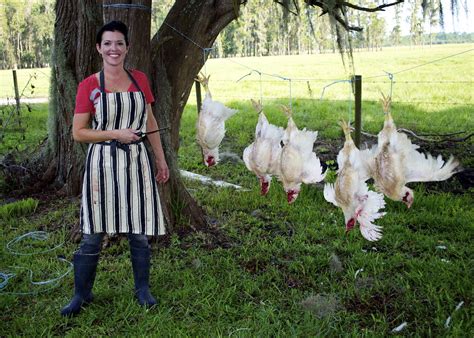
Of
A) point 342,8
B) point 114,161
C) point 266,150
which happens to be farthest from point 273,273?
point 342,8

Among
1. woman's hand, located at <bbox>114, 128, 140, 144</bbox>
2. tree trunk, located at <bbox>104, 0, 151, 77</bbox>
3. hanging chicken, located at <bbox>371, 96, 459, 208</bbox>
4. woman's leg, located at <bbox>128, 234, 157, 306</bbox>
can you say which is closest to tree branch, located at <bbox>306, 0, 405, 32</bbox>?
hanging chicken, located at <bbox>371, 96, 459, 208</bbox>

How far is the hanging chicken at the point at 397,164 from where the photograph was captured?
2.23m

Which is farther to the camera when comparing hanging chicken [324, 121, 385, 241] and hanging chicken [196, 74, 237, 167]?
hanging chicken [196, 74, 237, 167]

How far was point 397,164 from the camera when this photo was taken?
2215 mm

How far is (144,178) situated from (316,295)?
4.14 feet

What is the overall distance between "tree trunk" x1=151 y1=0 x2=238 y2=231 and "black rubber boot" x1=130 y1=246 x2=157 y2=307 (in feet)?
3.20

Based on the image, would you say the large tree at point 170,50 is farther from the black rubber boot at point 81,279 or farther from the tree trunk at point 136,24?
the black rubber boot at point 81,279

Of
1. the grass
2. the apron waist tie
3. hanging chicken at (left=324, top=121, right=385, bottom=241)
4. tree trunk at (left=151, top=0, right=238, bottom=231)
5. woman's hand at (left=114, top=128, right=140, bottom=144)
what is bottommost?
the grass

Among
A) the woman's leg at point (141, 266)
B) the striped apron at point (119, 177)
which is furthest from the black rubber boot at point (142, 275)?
the striped apron at point (119, 177)

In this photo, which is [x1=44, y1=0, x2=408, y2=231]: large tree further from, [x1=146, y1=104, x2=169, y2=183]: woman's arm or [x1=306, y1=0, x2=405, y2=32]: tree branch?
[x1=146, y1=104, x2=169, y2=183]: woman's arm

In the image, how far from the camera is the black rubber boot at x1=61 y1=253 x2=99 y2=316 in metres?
2.79

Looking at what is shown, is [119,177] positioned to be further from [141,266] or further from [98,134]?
[141,266]

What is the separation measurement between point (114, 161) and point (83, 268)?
68cm

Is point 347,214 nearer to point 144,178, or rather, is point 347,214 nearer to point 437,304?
point 437,304
